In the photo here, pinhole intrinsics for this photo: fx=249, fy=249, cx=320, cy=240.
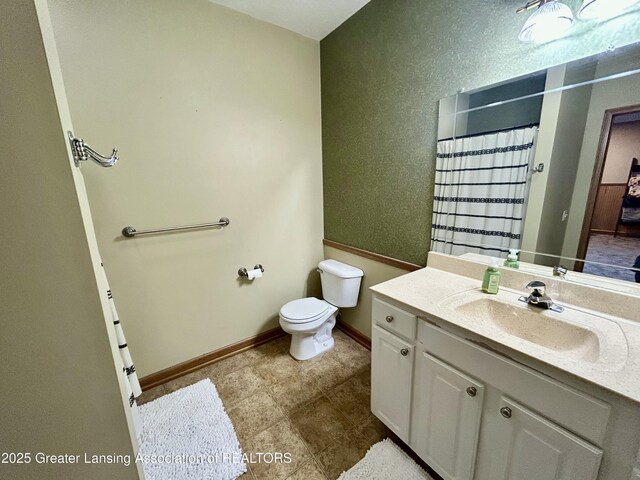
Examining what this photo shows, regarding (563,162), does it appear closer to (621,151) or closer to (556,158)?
(556,158)

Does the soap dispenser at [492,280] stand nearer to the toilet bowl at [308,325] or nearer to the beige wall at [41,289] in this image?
the toilet bowl at [308,325]

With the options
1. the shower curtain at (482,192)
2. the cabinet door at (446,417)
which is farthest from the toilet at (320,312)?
the cabinet door at (446,417)

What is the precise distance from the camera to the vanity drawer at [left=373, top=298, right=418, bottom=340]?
1079 mm

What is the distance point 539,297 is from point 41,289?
1.63m

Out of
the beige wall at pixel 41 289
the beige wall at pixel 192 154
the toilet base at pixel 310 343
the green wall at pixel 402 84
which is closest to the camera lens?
the beige wall at pixel 41 289

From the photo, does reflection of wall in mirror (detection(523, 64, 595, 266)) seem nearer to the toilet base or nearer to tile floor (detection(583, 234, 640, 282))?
tile floor (detection(583, 234, 640, 282))

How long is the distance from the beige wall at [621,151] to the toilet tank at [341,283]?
1403mm

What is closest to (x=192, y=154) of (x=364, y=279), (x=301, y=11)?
(x=301, y=11)

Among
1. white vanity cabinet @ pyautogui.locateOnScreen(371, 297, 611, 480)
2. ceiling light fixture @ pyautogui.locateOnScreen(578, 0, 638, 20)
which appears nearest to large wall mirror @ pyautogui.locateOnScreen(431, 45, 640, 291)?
ceiling light fixture @ pyautogui.locateOnScreen(578, 0, 638, 20)

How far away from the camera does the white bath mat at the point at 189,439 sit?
3.96ft

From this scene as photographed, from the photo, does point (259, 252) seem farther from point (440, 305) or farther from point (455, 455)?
point (455, 455)

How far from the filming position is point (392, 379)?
1.20m

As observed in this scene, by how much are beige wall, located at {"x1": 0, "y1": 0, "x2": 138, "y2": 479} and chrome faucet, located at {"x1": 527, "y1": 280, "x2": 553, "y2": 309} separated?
1.51m

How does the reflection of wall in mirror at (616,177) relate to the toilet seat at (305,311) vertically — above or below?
above
